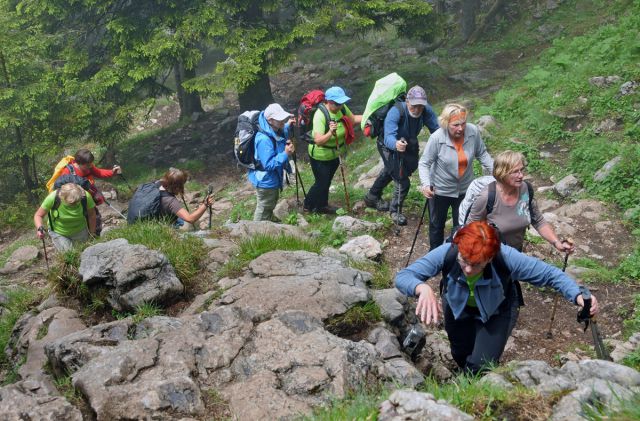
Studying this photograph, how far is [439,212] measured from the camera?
7.66 metres

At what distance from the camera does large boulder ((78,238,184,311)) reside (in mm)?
6418

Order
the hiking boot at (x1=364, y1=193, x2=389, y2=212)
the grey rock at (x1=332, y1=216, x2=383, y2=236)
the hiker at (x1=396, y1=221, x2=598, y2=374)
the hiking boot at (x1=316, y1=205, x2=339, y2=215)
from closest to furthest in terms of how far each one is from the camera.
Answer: the hiker at (x1=396, y1=221, x2=598, y2=374), the grey rock at (x1=332, y1=216, x2=383, y2=236), the hiking boot at (x1=364, y1=193, x2=389, y2=212), the hiking boot at (x1=316, y1=205, x2=339, y2=215)

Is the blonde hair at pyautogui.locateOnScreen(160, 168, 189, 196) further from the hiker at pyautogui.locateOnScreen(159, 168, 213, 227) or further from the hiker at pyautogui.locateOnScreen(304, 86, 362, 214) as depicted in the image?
the hiker at pyautogui.locateOnScreen(304, 86, 362, 214)

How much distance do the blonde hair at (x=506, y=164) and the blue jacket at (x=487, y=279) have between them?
131cm

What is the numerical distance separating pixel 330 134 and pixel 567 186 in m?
4.33

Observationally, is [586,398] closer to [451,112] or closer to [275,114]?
[451,112]

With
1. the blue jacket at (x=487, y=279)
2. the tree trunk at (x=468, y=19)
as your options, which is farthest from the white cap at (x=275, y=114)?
the tree trunk at (x=468, y=19)

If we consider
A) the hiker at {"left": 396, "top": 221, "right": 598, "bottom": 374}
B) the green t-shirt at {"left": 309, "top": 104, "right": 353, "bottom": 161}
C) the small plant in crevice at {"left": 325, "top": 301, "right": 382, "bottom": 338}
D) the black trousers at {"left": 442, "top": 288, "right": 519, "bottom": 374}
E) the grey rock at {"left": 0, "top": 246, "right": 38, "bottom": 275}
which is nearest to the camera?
the hiker at {"left": 396, "top": 221, "right": 598, "bottom": 374}

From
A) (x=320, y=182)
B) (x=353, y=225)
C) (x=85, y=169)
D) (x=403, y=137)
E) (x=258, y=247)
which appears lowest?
(x=353, y=225)

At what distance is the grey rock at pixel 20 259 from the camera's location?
39.4ft

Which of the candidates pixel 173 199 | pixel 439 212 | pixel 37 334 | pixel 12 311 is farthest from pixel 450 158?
pixel 12 311

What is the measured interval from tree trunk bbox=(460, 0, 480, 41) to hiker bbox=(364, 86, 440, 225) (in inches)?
545

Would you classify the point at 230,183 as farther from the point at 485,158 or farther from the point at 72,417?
the point at 72,417

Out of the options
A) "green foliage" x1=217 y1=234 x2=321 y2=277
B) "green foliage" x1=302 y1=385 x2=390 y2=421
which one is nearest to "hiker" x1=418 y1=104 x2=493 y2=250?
"green foliage" x1=217 y1=234 x2=321 y2=277
